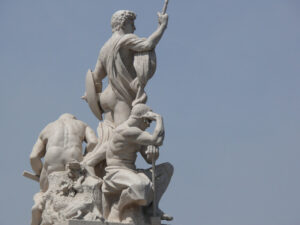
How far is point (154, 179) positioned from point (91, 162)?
1.05m

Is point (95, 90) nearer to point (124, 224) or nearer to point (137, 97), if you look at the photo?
point (137, 97)

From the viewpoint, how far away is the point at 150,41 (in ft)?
42.8

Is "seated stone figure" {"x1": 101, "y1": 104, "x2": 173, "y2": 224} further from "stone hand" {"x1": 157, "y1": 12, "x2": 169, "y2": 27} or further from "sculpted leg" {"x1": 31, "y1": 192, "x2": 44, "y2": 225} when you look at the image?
"stone hand" {"x1": 157, "y1": 12, "x2": 169, "y2": 27}

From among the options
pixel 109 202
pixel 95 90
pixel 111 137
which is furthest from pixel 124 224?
pixel 95 90

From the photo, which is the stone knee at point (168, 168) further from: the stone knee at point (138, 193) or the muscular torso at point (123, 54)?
the muscular torso at point (123, 54)

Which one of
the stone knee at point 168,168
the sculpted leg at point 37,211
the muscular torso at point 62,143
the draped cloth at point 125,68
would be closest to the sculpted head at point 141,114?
the draped cloth at point 125,68

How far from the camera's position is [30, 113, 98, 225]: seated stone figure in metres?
12.9

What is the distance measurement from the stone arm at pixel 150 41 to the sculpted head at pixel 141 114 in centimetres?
106

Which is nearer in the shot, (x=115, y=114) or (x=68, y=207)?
(x=68, y=207)

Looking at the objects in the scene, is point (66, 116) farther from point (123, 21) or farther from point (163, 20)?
point (163, 20)

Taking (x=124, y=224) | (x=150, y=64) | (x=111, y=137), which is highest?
(x=150, y=64)

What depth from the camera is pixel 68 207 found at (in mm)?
12055

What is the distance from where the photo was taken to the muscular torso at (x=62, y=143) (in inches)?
510

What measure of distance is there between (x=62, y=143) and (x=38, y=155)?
1.88 feet
